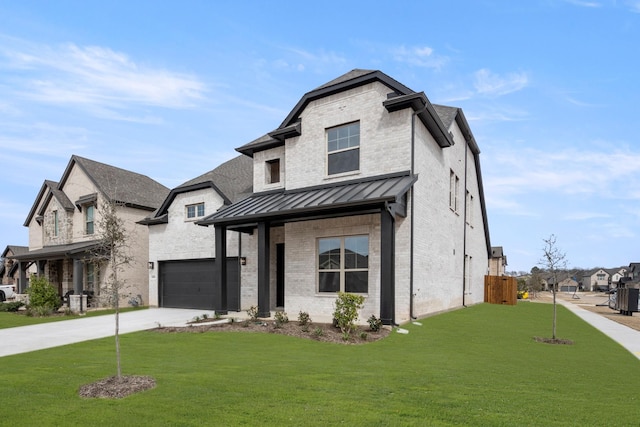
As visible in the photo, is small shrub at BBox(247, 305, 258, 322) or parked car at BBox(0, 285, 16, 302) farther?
parked car at BBox(0, 285, 16, 302)

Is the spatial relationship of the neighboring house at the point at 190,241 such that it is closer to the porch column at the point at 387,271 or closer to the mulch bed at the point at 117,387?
the porch column at the point at 387,271

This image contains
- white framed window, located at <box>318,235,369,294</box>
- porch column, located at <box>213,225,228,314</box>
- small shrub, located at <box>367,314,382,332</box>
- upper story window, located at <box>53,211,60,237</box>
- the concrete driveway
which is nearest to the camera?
the concrete driveway

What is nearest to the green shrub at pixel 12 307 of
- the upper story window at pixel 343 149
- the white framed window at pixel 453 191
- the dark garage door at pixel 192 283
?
the dark garage door at pixel 192 283

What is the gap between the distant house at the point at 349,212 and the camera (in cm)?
1257

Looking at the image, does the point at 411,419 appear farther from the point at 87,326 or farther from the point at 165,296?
the point at 165,296

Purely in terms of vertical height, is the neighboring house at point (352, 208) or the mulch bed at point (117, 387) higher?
the neighboring house at point (352, 208)

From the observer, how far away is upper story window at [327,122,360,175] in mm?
14125

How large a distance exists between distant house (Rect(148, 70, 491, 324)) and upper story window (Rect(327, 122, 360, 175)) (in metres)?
0.04

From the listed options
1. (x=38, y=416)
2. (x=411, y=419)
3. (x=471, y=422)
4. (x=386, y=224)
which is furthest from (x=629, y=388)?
(x=38, y=416)

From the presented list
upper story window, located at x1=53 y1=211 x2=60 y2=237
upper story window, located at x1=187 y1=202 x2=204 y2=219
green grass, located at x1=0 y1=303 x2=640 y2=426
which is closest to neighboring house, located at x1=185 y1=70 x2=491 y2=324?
green grass, located at x1=0 y1=303 x2=640 y2=426

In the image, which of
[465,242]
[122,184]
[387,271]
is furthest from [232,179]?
[465,242]

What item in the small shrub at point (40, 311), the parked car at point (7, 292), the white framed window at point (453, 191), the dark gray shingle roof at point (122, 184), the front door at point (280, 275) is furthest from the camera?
the parked car at point (7, 292)

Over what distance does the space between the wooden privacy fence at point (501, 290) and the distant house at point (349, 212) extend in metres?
8.60

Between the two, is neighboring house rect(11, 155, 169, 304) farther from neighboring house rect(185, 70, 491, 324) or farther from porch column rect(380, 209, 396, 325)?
porch column rect(380, 209, 396, 325)
